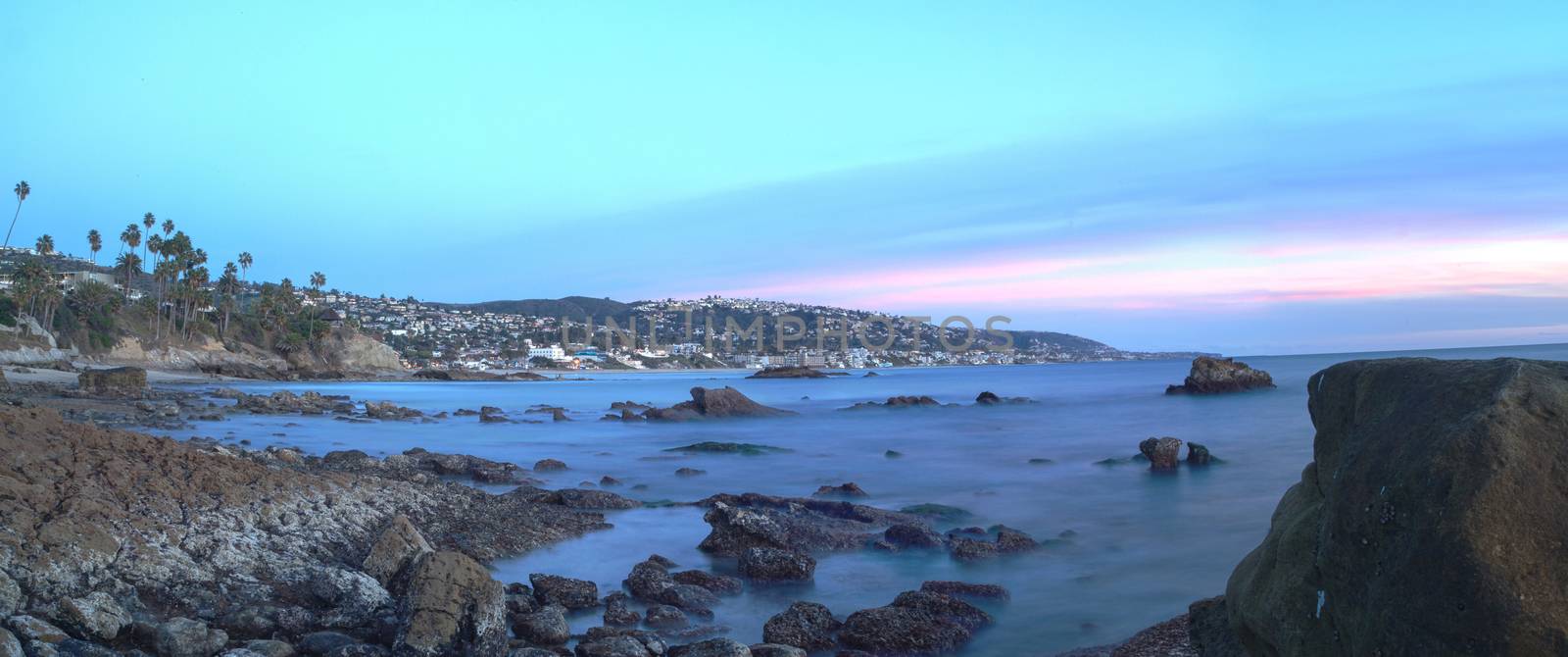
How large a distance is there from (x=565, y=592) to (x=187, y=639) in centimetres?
367

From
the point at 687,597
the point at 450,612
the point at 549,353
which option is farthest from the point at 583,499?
the point at 549,353

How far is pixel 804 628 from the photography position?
30.3 feet

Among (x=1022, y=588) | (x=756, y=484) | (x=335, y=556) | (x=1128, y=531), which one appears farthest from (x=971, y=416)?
(x=335, y=556)

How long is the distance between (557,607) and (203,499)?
4.56 m

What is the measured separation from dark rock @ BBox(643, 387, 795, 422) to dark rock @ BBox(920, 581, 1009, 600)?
113ft

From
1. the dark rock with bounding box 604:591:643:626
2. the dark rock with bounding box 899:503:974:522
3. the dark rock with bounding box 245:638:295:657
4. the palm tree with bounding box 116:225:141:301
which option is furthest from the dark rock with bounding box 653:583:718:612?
the palm tree with bounding box 116:225:141:301

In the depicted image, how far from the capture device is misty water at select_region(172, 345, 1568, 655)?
38.0 ft

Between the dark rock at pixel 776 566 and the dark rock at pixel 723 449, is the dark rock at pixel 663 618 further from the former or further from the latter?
the dark rock at pixel 723 449

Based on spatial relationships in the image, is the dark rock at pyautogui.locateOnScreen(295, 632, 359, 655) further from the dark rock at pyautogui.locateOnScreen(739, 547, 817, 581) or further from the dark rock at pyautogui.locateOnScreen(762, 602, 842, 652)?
the dark rock at pyautogui.locateOnScreen(739, 547, 817, 581)

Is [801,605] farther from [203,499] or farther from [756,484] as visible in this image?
[756,484]

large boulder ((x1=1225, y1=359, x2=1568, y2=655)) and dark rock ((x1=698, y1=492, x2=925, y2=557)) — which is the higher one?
large boulder ((x1=1225, y1=359, x2=1568, y2=655))

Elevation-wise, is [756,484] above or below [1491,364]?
below

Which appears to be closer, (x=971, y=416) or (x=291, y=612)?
(x=291, y=612)

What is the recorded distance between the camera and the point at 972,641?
9.66 m
